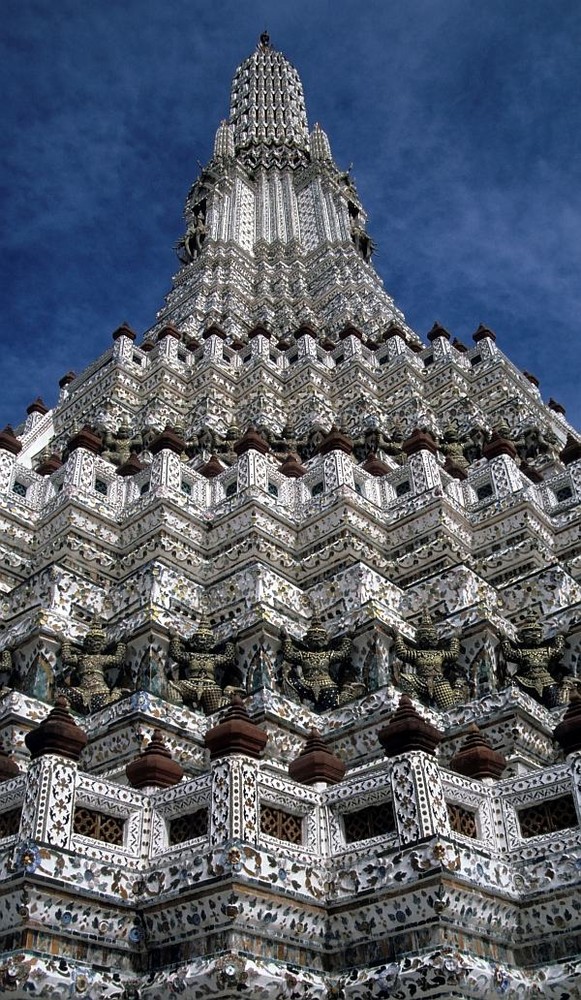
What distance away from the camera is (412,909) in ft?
28.9

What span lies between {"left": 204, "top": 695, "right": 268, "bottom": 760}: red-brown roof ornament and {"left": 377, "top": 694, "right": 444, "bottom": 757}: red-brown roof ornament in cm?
126

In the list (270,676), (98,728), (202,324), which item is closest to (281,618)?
(270,676)

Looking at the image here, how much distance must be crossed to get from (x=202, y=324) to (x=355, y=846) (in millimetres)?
22834

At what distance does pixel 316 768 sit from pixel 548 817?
92.7 inches

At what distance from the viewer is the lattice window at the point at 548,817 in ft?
31.4

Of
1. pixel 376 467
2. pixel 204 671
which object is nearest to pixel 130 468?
pixel 376 467

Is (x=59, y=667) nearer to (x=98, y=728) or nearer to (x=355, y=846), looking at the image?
(x=98, y=728)

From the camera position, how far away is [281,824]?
31.5 feet

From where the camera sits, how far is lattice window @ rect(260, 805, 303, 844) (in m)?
9.46

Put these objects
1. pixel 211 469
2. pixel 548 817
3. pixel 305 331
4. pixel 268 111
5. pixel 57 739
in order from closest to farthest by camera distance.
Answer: pixel 57 739
pixel 548 817
pixel 211 469
pixel 305 331
pixel 268 111

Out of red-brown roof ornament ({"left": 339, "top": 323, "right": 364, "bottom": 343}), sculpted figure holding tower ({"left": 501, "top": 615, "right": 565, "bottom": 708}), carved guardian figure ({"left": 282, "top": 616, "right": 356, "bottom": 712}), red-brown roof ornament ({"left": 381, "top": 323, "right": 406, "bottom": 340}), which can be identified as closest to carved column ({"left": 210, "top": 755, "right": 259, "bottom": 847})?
carved guardian figure ({"left": 282, "top": 616, "right": 356, "bottom": 712})

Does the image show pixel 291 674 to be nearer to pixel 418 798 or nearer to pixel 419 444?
pixel 418 798

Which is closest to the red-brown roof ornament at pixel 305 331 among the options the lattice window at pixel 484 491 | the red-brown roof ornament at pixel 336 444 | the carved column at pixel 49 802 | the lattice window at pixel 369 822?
the red-brown roof ornament at pixel 336 444

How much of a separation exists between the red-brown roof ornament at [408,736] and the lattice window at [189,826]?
192 centimetres
